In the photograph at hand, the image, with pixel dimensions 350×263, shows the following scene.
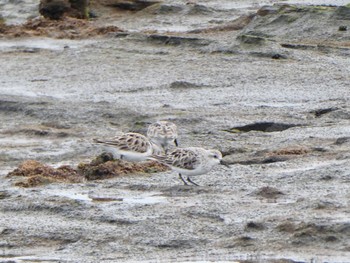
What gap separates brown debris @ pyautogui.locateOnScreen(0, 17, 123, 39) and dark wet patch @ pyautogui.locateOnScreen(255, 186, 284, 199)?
1165cm

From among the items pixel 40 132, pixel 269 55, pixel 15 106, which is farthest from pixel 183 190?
pixel 269 55

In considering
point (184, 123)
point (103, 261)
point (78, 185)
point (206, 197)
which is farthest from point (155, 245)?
point (184, 123)

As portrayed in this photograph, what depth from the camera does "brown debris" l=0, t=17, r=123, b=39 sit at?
2236 centimetres

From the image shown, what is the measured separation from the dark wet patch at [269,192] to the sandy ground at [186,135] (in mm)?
19

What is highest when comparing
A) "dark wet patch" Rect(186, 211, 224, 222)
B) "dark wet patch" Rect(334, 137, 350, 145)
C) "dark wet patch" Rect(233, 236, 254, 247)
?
"dark wet patch" Rect(233, 236, 254, 247)

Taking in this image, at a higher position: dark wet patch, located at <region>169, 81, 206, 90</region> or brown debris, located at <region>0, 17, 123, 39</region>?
dark wet patch, located at <region>169, 81, 206, 90</region>

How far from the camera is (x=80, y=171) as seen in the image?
12609 millimetres

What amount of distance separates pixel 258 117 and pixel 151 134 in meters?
1.80

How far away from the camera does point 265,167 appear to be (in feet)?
39.8

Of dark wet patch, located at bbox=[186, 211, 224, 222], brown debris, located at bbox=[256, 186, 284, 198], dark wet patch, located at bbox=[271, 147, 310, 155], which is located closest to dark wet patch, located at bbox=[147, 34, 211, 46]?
dark wet patch, located at bbox=[271, 147, 310, 155]

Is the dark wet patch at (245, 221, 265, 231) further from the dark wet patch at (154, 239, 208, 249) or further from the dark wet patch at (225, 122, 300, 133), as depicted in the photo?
the dark wet patch at (225, 122, 300, 133)

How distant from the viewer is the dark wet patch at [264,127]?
14.5 m

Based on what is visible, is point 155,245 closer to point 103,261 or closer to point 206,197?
point 103,261

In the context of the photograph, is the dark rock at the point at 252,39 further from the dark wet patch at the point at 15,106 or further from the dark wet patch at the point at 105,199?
the dark wet patch at the point at 105,199
